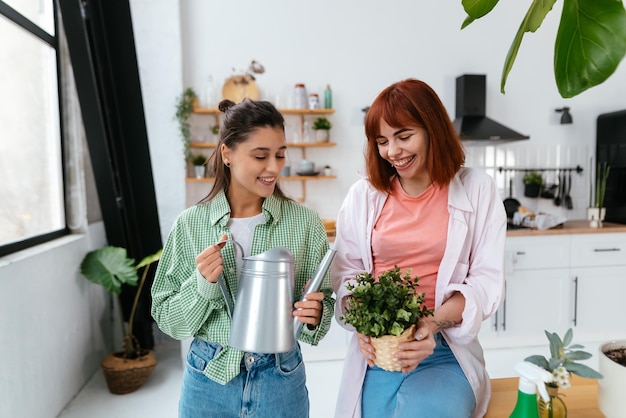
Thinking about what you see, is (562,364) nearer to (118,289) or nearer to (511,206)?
(118,289)

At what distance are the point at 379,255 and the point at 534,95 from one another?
314cm

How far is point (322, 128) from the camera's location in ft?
11.6

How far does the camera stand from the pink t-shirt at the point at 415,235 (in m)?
1.35

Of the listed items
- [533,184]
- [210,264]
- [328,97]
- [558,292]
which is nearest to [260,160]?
[210,264]

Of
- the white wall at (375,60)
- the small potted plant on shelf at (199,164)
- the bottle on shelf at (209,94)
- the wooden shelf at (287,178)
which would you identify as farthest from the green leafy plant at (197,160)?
the bottle on shelf at (209,94)

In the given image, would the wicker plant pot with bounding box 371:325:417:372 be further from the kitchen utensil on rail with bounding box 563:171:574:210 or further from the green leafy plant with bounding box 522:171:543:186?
the kitchen utensil on rail with bounding box 563:171:574:210

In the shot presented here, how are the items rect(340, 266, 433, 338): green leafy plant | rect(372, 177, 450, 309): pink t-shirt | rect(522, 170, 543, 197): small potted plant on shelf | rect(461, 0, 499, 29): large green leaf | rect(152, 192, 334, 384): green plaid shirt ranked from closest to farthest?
rect(461, 0, 499, 29): large green leaf, rect(340, 266, 433, 338): green leafy plant, rect(152, 192, 334, 384): green plaid shirt, rect(372, 177, 450, 309): pink t-shirt, rect(522, 170, 543, 197): small potted plant on shelf

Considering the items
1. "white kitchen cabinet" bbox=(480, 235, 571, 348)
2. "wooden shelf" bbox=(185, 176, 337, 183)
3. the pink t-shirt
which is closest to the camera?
the pink t-shirt

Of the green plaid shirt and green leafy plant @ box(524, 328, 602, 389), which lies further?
the green plaid shirt

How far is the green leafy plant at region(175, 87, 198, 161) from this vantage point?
324 cm

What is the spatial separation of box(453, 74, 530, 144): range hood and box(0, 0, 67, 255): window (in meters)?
2.71

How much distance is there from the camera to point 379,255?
1.41m

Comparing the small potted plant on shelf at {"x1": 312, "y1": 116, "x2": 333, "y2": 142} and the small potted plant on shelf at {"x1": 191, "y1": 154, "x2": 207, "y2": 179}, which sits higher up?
the small potted plant on shelf at {"x1": 312, "y1": 116, "x2": 333, "y2": 142}

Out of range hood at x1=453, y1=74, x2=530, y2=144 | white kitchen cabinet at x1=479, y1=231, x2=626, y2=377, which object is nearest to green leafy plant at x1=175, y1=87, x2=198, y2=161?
range hood at x1=453, y1=74, x2=530, y2=144
